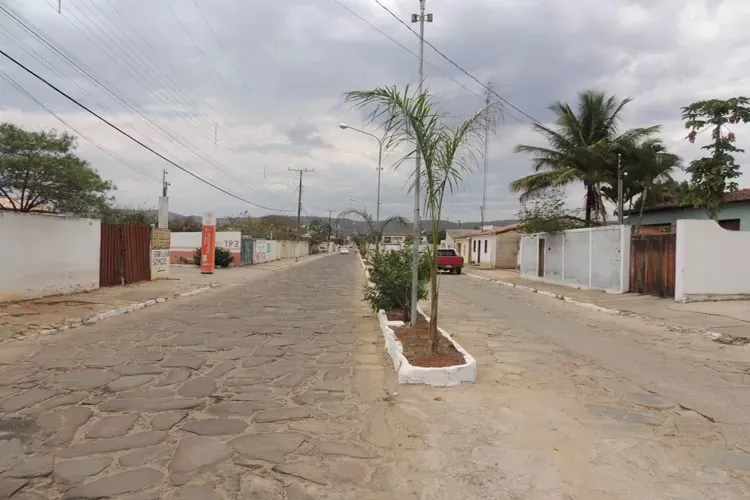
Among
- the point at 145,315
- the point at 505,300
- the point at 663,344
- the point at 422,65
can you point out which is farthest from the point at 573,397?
the point at 505,300

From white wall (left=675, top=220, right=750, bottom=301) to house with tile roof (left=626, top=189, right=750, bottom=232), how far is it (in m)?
4.10

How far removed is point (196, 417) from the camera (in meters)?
5.09

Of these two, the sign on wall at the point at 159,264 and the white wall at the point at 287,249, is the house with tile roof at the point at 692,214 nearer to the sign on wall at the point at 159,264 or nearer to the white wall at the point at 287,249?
the sign on wall at the point at 159,264

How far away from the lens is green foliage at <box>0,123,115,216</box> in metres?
24.6

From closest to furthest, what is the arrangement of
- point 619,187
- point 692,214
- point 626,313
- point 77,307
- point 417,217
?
point 417,217 → point 77,307 → point 626,313 → point 619,187 → point 692,214

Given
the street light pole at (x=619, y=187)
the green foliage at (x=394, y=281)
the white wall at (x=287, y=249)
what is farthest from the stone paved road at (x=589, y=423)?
the white wall at (x=287, y=249)

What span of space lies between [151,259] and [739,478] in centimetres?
1958

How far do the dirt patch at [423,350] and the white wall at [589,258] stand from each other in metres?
10.7

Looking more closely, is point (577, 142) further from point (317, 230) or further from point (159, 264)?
point (317, 230)

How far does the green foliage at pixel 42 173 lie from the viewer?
24.6 m

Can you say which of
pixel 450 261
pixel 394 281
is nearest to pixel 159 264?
pixel 394 281

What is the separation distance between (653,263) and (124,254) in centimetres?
1629

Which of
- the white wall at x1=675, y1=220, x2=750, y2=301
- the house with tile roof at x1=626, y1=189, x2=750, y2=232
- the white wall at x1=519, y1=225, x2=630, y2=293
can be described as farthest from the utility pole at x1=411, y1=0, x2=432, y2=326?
the house with tile roof at x1=626, y1=189, x2=750, y2=232

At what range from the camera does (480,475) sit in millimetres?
3953
